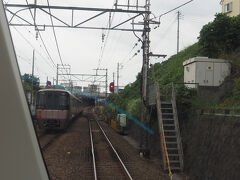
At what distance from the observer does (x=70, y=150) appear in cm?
1401

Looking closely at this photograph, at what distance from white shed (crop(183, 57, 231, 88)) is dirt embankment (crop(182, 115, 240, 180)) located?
2.44m

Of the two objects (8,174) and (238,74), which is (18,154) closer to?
(8,174)

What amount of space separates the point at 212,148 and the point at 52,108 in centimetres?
1373

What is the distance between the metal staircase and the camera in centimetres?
1050

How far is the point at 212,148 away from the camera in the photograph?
28.2 ft

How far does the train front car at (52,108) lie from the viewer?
65.4 feet

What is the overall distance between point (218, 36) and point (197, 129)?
23.4 feet

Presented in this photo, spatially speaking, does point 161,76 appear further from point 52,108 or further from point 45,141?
point 45,141

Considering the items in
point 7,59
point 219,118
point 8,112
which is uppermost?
point 7,59

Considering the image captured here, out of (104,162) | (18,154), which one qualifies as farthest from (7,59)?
(104,162)

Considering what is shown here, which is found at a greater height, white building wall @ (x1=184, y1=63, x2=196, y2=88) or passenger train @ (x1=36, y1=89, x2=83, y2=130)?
white building wall @ (x1=184, y1=63, x2=196, y2=88)

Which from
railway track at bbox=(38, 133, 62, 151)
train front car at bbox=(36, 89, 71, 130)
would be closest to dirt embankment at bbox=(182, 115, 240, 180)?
railway track at bbox=(38, 133, 62, 151)

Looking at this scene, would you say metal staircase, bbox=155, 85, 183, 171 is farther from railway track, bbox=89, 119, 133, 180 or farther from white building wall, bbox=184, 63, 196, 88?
railway track, bbox=89, 119, 133, 180

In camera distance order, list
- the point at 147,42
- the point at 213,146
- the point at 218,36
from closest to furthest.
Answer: the point at 213,146, the point at 147,42, the point at 218,36
